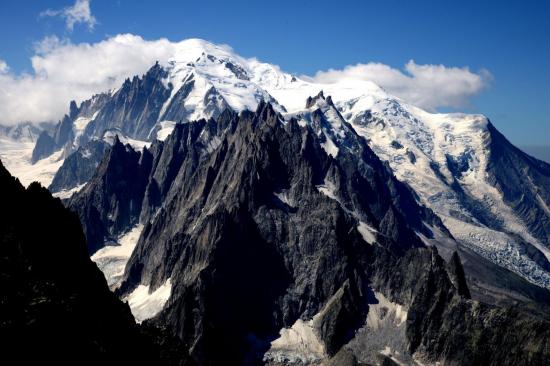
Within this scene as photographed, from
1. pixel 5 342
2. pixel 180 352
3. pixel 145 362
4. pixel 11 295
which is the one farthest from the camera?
pixel 180 352

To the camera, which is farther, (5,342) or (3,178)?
(3,178)

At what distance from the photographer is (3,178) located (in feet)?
358

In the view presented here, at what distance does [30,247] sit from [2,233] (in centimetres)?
459

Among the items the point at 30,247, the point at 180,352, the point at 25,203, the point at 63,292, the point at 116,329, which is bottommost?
the point at 180,352

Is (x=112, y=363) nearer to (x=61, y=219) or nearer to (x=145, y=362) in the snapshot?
(x=145, y=362)

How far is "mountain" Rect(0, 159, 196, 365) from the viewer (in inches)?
3285

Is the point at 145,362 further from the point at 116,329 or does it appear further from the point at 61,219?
the point at 61,219

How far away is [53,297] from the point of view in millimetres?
91125

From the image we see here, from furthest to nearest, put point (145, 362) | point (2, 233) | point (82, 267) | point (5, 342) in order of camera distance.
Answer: point (82, 267), point (145, 362), point (2, 233), point (5, 342)

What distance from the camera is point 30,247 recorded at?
101m

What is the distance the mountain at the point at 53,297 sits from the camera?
83.4 metres

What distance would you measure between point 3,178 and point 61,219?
13.9m

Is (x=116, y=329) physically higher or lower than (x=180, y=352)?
higher

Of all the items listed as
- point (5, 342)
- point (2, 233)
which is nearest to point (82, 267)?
point (2, 233)
